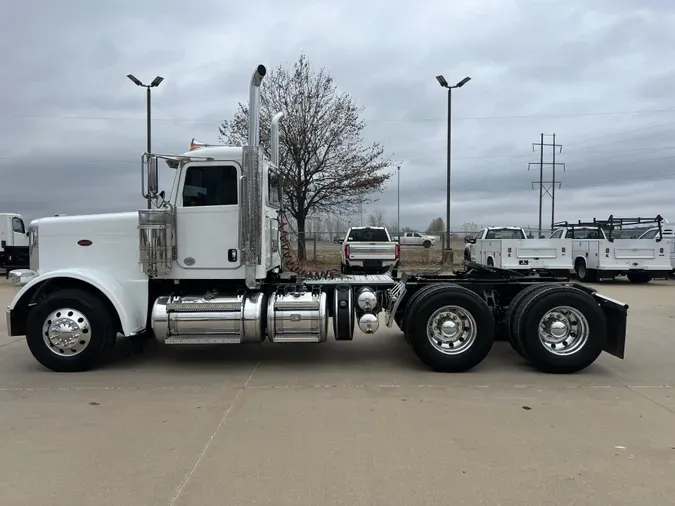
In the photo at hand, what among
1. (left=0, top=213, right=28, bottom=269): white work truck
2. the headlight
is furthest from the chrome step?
(left=0, top=213, right=28, bottom=269): white work truck

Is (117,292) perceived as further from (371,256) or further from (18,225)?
(18,225)

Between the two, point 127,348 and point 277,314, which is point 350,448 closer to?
point 277,314

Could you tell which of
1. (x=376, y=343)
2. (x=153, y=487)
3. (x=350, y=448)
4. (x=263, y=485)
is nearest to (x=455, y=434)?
(x=350, y=448)

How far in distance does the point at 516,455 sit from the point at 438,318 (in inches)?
98.0

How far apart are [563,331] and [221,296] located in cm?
428

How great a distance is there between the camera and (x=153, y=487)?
3574 mm

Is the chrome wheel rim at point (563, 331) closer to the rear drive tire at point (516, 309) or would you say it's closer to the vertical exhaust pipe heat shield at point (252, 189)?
the rear drive tire at point (516, 309)

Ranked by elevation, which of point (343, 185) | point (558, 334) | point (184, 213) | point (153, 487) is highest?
point (343, 185)

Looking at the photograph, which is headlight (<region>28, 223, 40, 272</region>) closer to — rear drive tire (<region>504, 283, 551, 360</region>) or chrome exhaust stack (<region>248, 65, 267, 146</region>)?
chrome exhaust stack (<region>248, 65, 267, 146</region>)

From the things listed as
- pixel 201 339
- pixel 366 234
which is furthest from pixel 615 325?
pixel 366 234

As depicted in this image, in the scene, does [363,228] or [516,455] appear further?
[363,228]

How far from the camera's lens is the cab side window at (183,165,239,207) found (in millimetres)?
6652

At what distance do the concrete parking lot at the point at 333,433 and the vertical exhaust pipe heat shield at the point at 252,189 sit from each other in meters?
1.54

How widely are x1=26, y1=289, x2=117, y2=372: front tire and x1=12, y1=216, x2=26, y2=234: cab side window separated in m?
19.0
